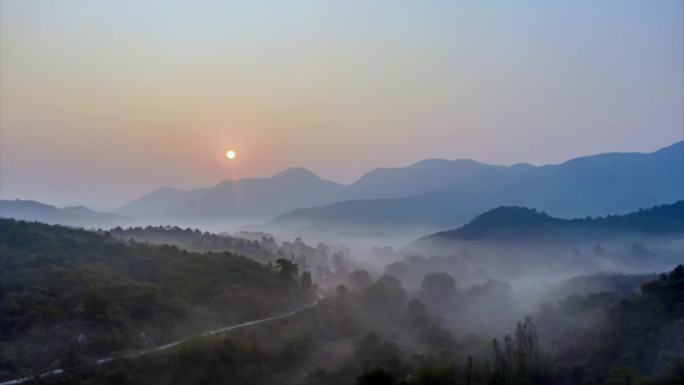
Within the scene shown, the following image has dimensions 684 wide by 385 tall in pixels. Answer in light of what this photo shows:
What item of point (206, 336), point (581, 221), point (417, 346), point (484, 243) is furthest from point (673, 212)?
point (206, 336)

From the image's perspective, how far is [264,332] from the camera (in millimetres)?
62969

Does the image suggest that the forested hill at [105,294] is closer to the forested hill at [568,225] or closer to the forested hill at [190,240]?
the forested hill at [190,240]

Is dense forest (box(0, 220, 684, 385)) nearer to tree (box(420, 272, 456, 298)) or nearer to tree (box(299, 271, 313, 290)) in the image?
tree (box(299, 271, 313, 290))

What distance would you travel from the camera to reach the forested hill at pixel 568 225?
153 meters

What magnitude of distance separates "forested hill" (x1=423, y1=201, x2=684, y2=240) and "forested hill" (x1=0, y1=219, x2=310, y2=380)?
96.7 meters

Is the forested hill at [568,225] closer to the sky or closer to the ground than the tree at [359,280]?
closer to the sky

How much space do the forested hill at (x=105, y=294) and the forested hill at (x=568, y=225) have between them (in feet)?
317

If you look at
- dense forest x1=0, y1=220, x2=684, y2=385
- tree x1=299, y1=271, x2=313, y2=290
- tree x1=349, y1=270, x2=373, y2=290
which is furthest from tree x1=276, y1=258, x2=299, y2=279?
tree x1=349, y1=270, x2=373, y2=290

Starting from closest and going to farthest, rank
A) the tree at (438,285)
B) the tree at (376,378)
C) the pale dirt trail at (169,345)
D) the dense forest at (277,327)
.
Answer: the pale dirt trail at (169,345) < the tree at (376,378) < the dense forest at (277,327) < the tree at (438,285)

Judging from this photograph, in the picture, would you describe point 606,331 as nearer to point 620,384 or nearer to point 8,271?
point 620,384

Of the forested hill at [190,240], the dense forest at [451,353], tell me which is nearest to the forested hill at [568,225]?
the forested hill at [190,240]

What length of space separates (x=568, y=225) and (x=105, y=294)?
468 ft

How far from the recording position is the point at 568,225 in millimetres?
171500

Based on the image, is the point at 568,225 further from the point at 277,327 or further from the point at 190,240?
the point at 277,327
